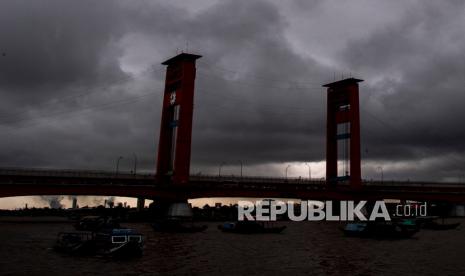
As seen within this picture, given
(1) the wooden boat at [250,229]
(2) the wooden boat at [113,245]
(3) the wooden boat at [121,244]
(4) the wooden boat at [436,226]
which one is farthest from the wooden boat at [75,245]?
(4) the wooden boat at [436,226]

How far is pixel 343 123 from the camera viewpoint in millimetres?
143000

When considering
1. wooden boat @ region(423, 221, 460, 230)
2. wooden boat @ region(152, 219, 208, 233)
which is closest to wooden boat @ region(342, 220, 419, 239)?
wooden boat @ region(152, 219, 208, 233)

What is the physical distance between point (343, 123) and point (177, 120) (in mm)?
50317

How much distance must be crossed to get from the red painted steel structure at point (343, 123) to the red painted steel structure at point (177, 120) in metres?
45.7

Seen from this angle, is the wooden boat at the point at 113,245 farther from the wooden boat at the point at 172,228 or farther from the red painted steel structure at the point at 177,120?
the red painted steel structure at the point at 177,120

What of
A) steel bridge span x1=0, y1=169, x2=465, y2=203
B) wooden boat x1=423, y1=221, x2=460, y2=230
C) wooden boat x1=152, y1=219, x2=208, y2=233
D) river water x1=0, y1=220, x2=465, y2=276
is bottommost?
river water x1=0, y1=220, x2=465, y2=276

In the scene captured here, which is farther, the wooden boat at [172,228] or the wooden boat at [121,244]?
the wooden boat at [172,228]

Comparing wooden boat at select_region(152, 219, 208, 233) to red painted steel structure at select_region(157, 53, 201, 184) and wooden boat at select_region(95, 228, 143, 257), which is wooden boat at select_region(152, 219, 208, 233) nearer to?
red painted steel structure at select_region(157, 53, 201, 184)

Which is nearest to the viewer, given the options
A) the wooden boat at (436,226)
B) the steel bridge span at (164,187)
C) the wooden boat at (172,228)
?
the wooden boat at (172,228)

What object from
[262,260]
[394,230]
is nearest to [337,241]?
[394,230]

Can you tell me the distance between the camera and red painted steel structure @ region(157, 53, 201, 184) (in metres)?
107

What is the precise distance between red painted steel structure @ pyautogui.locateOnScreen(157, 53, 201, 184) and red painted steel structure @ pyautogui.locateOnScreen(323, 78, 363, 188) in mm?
45713

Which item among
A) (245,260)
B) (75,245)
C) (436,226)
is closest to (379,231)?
(436,226)

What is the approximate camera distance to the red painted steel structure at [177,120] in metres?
107
